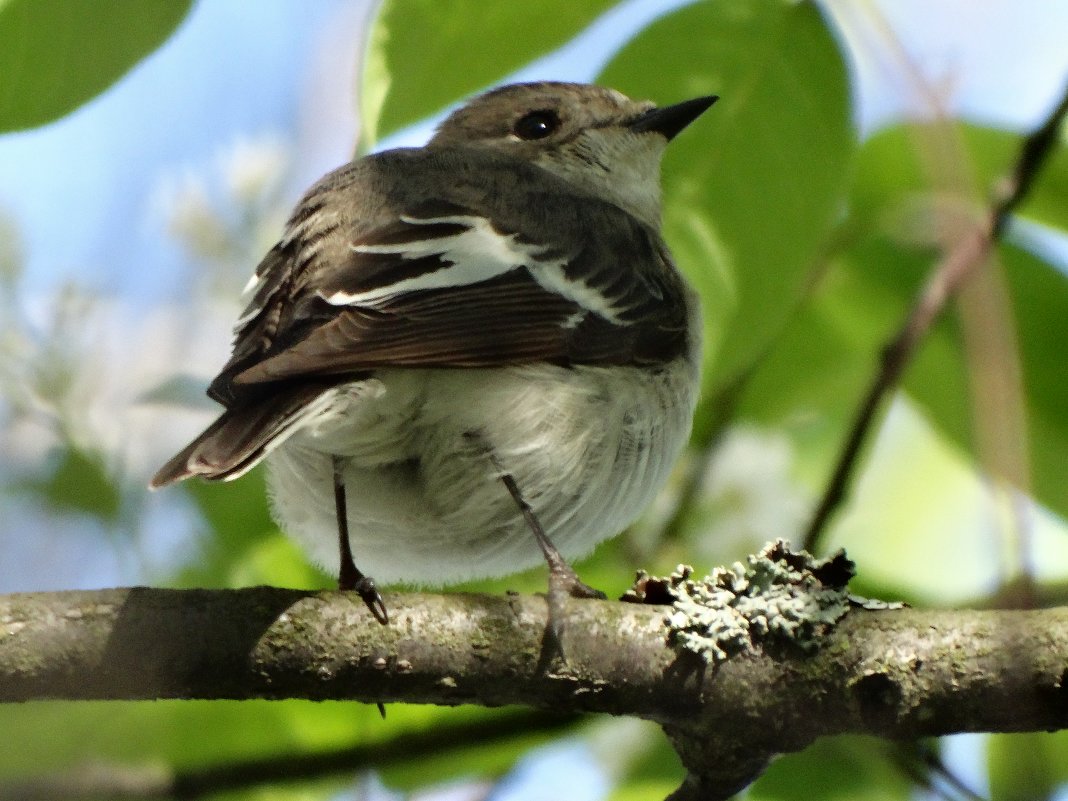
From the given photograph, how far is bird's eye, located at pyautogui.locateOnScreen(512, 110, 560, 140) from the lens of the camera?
4625 millimetres

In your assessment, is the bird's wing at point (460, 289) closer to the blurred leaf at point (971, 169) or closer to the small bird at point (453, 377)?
the small bird at point (453, 377)

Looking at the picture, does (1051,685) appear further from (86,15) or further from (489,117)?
(489,117)

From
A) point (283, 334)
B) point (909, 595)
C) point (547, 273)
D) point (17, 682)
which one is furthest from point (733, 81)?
point (17, 682)

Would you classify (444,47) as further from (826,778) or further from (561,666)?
(826,778)

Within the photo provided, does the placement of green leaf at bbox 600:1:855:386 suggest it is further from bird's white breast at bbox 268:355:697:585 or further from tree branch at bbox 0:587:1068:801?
tree branch at bbox 0:587:1068:801

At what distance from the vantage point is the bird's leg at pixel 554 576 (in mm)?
2520

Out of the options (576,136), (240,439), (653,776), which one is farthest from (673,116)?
(653,776)

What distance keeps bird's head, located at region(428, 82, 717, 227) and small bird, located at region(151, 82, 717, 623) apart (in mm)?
403

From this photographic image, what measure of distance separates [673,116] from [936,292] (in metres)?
0.86

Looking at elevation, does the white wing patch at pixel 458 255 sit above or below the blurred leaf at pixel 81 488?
above

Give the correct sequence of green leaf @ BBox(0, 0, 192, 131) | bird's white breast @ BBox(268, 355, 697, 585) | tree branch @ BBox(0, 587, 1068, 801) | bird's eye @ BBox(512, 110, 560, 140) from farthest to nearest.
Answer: bird's eye @ BBox(512, 110, 560, 140) < bird's white breast @ BBox(268, 355, 697, 585) < tree branch @ BBox(0, 587, 1068, 801) < green leaf @ BBox(0, 0, 192, 131)

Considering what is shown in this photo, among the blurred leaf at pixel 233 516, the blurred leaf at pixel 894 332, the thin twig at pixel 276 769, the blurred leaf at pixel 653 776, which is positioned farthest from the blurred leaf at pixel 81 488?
the blurred leaf at pixel 894 332

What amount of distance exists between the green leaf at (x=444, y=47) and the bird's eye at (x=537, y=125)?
75.3 inches

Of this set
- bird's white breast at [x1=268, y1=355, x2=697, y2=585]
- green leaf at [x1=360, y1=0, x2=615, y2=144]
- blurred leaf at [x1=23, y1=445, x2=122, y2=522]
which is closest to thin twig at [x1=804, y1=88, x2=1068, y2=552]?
bird's white breast at [x1=268, y1=355, x2=697, y2=585]
